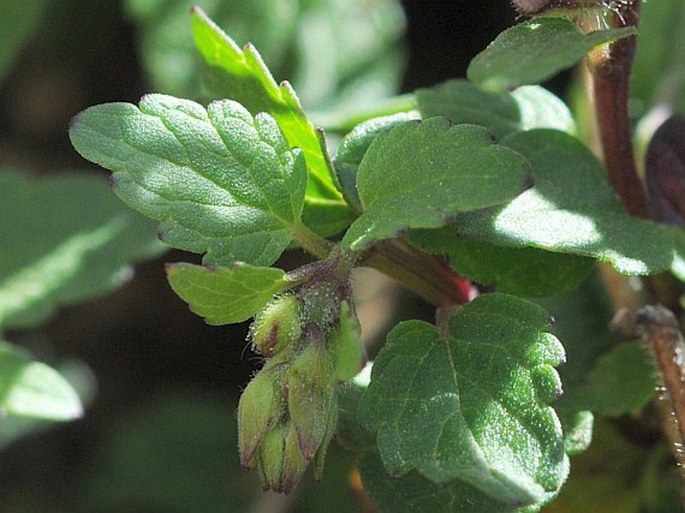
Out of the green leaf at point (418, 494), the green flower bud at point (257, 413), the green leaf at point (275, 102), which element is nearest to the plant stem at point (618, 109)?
the green leaf at point (275, 102)

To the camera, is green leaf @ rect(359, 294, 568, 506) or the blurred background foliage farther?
the blurred background foliage

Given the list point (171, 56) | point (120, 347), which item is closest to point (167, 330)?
point (120, 347)

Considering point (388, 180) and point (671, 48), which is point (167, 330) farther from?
point (388, 180)

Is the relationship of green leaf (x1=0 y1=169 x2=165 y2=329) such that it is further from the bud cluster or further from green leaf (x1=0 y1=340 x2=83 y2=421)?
the bud cluster

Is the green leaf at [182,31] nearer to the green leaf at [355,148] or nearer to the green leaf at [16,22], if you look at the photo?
the green leaf at [16,22]

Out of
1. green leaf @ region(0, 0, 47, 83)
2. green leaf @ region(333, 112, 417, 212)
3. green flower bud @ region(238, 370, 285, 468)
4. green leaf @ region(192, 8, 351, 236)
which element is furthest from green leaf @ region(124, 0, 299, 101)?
green flower bud @ region(238, 370, 285, 468)

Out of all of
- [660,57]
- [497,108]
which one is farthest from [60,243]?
[660,57]
